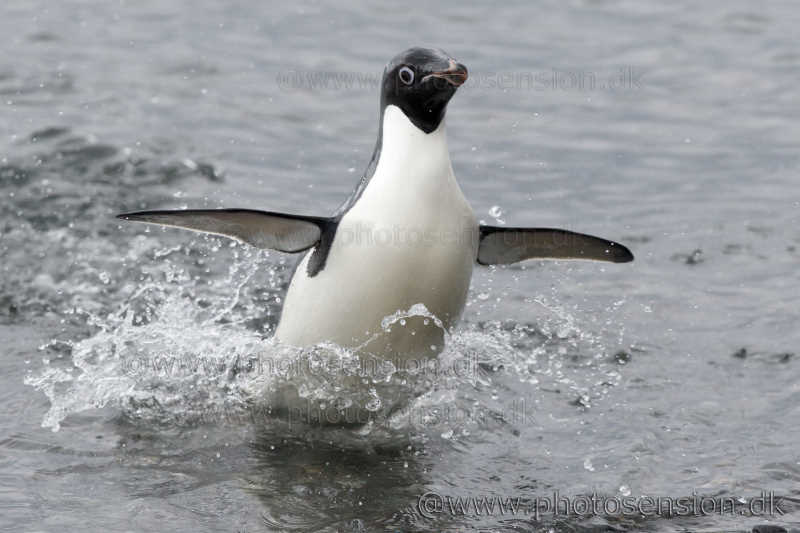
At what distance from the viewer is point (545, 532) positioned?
4.38m

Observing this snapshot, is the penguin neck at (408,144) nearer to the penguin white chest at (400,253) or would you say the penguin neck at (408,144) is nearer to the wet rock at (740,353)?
the penguin white chest at (400,253)

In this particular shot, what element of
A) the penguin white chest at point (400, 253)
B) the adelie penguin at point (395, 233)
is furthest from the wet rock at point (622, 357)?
the penguin white chest at point (400, 253)

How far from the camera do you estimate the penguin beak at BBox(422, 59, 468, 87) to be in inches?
187

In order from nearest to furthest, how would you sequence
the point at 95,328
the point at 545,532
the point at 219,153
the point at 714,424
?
1. the point at 545,532
2. the point at 714,424
3. the point at 95,328
4. the point at 219,153

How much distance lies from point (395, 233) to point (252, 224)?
2.07 feet

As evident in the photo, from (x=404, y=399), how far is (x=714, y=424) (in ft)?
4.73

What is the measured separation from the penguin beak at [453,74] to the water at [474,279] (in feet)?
4.34

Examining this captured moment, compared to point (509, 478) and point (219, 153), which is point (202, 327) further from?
point (219, 153)

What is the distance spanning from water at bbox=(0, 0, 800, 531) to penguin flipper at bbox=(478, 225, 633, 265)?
57cm

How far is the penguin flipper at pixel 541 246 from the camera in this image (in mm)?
5355

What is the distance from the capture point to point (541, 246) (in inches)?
215

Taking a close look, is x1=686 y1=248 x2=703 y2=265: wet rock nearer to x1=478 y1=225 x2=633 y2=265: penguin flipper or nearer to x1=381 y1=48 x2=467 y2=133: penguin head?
x1=478 y1=225 x2=633 y2=265: penguin flipper

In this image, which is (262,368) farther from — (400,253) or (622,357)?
(622,357)

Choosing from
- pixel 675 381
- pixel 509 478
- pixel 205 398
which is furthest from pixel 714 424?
pixel 205 398
